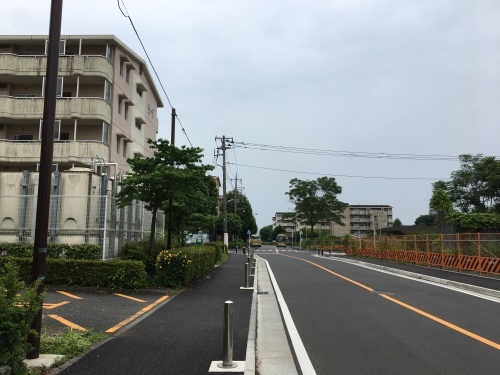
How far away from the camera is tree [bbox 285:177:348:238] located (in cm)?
6994

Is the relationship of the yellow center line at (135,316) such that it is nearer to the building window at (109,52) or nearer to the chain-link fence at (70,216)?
the chain-link fence at (70,216)

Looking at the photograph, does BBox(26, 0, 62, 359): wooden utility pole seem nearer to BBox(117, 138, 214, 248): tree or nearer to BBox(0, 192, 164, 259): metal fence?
BBox(117, 138, 214, 248): tree

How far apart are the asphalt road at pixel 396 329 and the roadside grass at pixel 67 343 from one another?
3413 millimetres

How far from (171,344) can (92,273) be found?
6.61m

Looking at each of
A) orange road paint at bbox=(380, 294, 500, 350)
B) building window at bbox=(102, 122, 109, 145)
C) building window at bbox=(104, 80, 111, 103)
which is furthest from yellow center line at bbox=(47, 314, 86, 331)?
building window at bbox=(104, 80, 111, 103)

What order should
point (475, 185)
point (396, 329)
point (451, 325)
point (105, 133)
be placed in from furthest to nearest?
point (475, 185) → point (105, 133) → point (451, 325) → point (396, 329)

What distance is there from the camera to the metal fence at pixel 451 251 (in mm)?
16797

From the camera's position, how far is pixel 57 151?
26203 millimetres

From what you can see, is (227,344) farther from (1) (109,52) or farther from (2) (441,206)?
(2) (441,206)

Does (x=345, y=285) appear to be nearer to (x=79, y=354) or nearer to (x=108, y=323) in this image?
(x=108, y=323)

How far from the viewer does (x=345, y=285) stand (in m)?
14.5

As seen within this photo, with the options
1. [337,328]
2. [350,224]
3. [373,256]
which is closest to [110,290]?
[337,328]

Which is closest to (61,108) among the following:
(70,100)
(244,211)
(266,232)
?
(70,100)

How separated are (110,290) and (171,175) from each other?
13.4 ft
